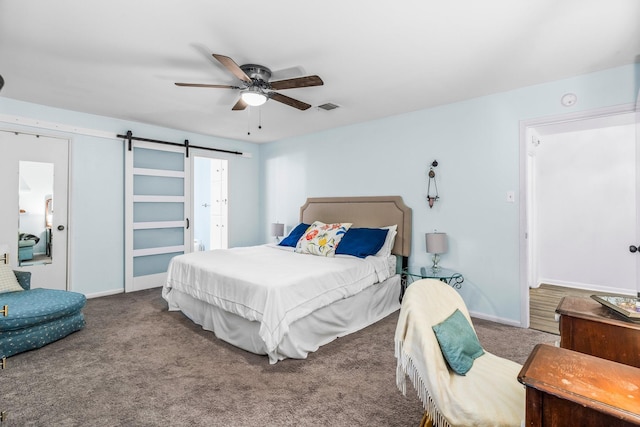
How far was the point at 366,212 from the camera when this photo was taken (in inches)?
175

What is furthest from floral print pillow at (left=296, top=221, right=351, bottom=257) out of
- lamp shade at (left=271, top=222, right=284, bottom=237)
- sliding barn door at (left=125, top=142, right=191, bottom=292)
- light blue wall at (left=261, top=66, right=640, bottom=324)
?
sliding barn door at (left=125, top=142, right=191, bottom=292)

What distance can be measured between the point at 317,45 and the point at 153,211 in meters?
3.70

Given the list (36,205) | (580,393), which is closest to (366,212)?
(580,393)

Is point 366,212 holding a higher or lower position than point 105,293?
higher

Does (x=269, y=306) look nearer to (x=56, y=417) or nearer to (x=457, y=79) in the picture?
(x=56, y=417)

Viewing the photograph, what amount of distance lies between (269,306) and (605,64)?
3.43 meters

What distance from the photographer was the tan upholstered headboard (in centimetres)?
407

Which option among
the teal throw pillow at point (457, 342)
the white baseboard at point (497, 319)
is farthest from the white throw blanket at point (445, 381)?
the white baseboard at point (497, 319)

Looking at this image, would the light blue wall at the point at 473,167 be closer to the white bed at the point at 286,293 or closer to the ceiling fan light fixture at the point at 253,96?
the white bed at the point at 286,293

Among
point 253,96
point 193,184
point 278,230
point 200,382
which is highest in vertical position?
point 253,96

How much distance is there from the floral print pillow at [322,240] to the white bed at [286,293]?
0.49 ft

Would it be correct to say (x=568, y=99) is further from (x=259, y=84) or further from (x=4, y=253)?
(x=4, y=253)

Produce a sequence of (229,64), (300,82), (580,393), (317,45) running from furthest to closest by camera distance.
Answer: (300,82) < (317,45) < (229,64) < (580,393)

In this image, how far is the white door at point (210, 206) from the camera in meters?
6.32
